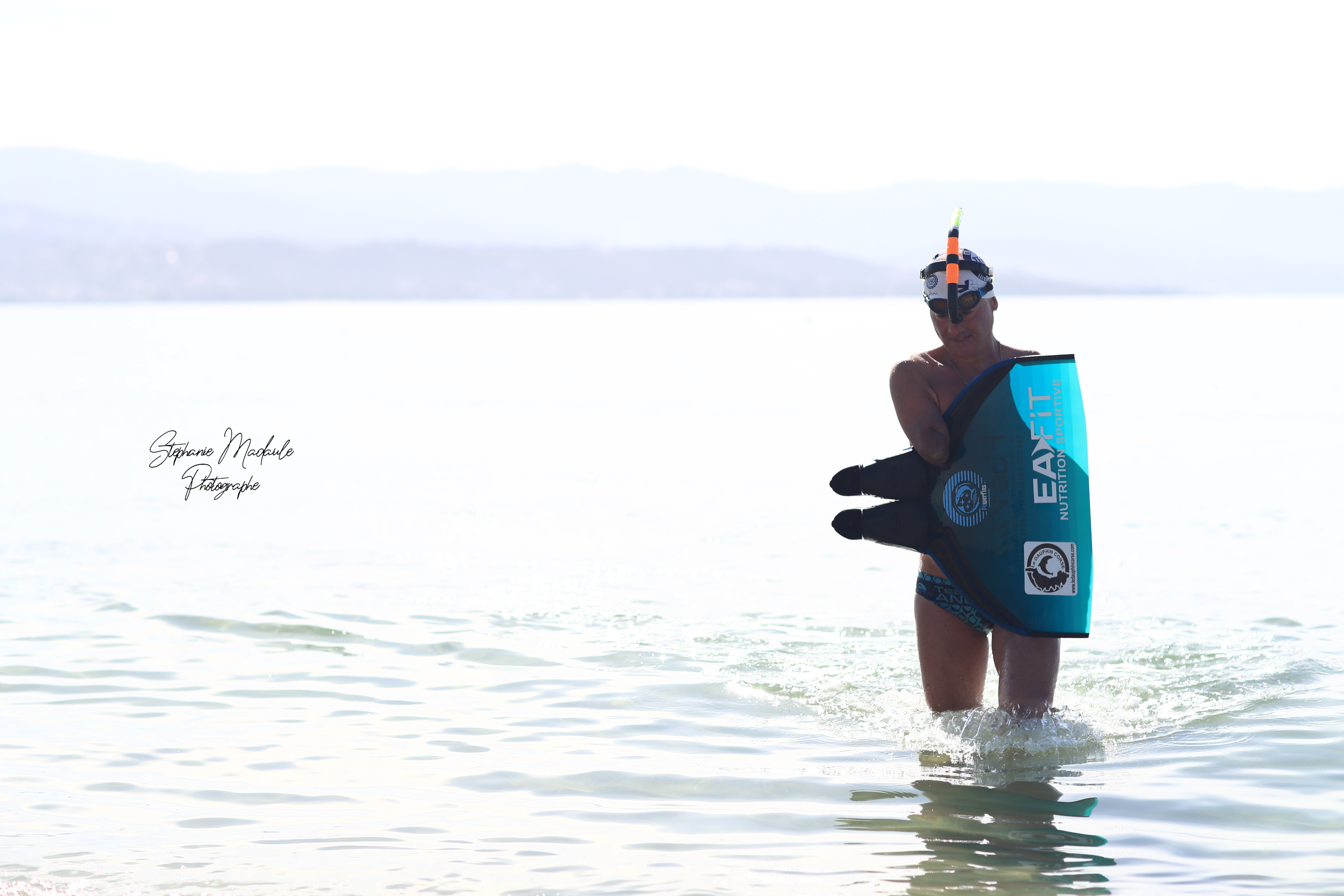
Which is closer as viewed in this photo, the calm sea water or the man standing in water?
the calm sea water

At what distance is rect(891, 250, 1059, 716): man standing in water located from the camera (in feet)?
21.1

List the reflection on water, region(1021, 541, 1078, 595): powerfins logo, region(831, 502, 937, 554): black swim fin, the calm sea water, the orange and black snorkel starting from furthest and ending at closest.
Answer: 1. region(831, 502, 937, 554): black swim fin
2. region(1021, 541, 1078, 595): powerfins logo
3. the orange and black snorkel
4. the calm sea water
5. the reflection on water

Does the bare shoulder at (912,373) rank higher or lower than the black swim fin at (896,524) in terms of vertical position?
higher

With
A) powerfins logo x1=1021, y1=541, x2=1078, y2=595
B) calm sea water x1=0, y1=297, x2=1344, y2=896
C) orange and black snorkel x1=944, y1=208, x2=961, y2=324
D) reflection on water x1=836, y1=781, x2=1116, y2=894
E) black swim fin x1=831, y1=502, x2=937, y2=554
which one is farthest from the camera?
black swim fin x1=831, y1=502, x2=937, y2=554

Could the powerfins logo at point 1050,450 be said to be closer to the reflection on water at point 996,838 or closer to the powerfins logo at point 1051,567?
the powerfins logo at point 1051,567

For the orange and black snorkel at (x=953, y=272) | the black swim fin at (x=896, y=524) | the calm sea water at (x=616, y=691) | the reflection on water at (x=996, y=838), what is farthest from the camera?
the black swim fin at (x=896, y=524)

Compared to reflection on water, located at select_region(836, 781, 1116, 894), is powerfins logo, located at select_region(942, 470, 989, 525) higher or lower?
higher

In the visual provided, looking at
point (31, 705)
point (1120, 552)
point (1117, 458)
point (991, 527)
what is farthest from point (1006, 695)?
point (1117, 458)

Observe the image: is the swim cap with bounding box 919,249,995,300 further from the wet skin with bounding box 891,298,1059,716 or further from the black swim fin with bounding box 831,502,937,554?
the black swim fin with bounding box 831,502,937,554

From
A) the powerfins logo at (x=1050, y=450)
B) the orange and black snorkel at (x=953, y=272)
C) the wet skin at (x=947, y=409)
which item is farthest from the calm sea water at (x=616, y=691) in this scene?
the orange and black snorkel at (x=953, y=272)

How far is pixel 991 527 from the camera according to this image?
21.4ft

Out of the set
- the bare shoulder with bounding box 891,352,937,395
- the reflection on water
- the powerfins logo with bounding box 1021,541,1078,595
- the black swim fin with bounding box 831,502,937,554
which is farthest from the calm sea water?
the bare shoulder with bounding box 891,352,937,395

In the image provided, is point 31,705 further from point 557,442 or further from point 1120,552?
point 557,442

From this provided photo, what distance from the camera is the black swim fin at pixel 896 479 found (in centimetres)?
654
